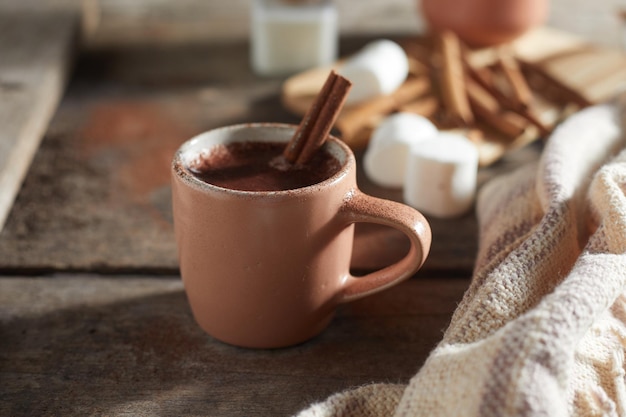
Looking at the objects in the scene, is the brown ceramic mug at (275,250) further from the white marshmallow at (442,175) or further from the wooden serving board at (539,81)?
the wooden serving board at (539,81)

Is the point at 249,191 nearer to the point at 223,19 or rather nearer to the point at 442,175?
the point at 442,175

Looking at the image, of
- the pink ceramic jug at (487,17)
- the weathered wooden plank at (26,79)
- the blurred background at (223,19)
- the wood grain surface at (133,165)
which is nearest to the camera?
the wood grain surface at (133,165)

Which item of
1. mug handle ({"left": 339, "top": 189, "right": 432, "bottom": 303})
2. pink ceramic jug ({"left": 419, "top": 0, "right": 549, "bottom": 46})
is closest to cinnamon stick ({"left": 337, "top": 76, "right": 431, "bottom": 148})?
pink ceramic jug ({"left": 419, "top": 0, "right": 549, "bottom": 46})

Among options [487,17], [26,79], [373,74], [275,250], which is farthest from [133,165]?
[487,17]

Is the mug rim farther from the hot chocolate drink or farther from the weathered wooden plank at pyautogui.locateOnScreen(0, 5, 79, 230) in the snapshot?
the weathered wooden plank at pyautogui.locateOnScreen(0, 5, 79, 230)

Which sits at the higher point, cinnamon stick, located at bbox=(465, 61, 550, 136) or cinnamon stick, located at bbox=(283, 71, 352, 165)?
cinnamon stick, located at bbox=(283, 71, 352, 165)

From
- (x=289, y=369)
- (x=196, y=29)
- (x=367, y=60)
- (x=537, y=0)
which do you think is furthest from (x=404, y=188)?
(x=196, y=29)

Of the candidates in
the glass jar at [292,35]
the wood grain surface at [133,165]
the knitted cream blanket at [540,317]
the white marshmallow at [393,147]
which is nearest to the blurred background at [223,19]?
the wood grain surface at [133,165]
